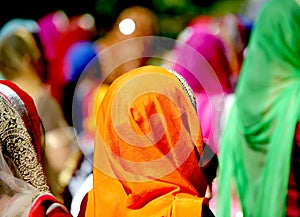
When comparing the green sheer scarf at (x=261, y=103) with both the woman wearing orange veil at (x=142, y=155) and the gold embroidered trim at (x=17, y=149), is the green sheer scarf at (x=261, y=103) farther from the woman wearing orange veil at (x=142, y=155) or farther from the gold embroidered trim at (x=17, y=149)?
the gold embroidered trim at (x=17, y=149)

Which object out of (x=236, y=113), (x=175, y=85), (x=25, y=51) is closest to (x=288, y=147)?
(x=236, y=113)

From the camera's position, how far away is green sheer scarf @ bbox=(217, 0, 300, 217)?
432cm

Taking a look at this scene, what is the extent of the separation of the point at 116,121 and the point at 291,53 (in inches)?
52.5

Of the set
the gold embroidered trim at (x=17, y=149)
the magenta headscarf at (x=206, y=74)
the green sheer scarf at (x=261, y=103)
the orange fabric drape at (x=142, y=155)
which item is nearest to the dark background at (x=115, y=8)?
the magenta headscarf at (x=206, y=74)

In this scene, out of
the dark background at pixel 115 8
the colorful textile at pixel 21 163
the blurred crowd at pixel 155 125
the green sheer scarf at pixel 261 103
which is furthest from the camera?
the dark background at pixel 115 8

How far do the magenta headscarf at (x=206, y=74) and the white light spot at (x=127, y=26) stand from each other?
1.86 ft

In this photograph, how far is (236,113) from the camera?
4.51 meters

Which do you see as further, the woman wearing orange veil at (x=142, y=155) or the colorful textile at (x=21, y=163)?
the woman wearing orange veil at (x=142, y=155)

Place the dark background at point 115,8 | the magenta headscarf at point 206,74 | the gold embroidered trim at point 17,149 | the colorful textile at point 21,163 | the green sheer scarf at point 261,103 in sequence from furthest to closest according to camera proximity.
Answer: the dark background at point 115,8
the magenta headscarf at point 206,74
the green sheer scarf at point 261,103
the gold embroidered trim at point 17,149
the colorful textile at point 21,163

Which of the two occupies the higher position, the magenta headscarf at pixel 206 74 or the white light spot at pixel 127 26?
the white light spot at pixel 127 26

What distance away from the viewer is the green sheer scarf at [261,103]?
4.32m

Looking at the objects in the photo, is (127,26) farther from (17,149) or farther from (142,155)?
(17,149)

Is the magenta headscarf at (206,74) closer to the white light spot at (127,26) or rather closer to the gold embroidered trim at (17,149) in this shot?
the white light spot at (127,26)

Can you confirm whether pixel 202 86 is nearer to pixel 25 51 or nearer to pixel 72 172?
pixel 72 172
